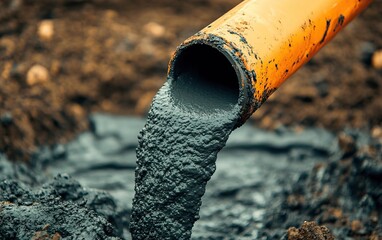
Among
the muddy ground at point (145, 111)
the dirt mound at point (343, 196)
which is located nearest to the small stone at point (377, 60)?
the muddy ground at point (145, 111)

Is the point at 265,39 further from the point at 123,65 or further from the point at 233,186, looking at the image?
the point at 123,65

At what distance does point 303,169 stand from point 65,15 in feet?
9.02

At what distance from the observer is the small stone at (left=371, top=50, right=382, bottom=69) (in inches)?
209

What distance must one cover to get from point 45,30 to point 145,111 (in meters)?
1.22

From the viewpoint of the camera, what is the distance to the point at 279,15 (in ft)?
9.64

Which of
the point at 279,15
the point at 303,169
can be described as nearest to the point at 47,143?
the point at 303,169

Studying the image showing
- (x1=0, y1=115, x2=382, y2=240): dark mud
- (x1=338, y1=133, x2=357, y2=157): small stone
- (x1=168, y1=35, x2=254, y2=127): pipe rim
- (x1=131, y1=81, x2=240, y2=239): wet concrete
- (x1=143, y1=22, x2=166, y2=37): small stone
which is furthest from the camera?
(x1=143, y1=22, x2=166, y2=37): small stone

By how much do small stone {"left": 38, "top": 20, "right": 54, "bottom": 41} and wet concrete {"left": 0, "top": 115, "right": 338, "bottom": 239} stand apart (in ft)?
2.93

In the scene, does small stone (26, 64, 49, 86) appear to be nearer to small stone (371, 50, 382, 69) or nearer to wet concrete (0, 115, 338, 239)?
wet concrete (0, 115, 338, 239)

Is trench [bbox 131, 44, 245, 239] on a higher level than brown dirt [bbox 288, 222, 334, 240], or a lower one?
higher

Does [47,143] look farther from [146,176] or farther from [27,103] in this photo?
[146,176]

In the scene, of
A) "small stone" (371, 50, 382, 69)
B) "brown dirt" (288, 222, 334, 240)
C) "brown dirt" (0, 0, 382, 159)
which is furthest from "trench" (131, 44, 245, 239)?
"small stone" (371, 50, 382, 69)

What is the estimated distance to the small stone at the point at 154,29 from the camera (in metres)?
5.71

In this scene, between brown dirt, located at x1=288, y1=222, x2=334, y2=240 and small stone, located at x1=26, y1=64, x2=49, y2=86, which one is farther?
small stone, located at x1=26, y1=64, x2=49, y2=86
